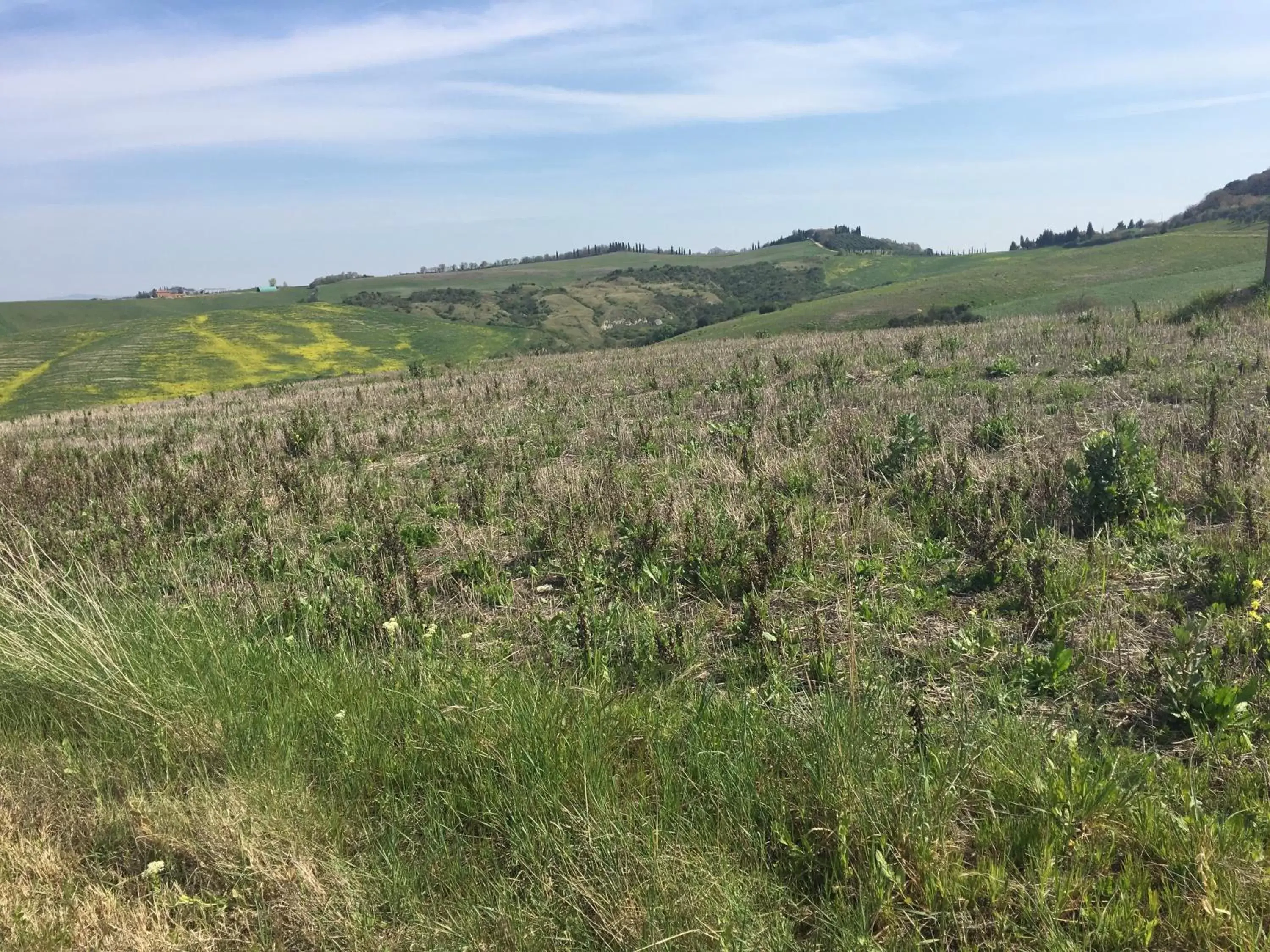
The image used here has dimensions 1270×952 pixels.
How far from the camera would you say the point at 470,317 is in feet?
345

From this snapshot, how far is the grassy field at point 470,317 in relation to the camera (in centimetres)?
4644

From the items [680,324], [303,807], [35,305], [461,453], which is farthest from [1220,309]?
[35,305]

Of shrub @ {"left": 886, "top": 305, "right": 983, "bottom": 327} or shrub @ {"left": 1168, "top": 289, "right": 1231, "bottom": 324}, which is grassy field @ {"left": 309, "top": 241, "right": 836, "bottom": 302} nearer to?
shrub @ {"left": 886, "top": 305, "right": 983, "bottom": 327}

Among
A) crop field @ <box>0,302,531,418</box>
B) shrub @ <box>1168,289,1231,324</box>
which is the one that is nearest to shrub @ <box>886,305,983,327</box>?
shrub @ <box>1168,289,1231,324</box>

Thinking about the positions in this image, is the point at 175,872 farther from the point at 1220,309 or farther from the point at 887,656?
the point at 1220,309

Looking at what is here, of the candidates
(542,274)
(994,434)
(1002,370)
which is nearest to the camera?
(994,434)

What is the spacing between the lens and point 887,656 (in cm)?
410

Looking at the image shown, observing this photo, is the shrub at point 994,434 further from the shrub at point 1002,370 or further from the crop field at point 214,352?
the crop field at point 214,352

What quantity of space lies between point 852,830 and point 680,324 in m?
109

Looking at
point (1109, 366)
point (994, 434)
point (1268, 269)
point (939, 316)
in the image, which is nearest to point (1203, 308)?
point (1268, 269)

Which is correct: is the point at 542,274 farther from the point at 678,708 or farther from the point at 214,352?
the point at 678,708

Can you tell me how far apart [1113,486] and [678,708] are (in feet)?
12.1

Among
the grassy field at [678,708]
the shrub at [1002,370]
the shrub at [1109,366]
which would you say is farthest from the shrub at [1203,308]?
the grassy field at [678,708]

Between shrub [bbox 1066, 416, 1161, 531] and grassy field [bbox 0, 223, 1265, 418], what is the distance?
17.6 metres
